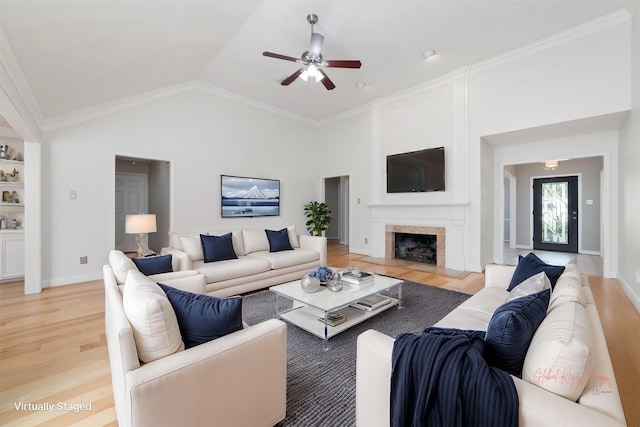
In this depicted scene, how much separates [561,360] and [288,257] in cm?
335

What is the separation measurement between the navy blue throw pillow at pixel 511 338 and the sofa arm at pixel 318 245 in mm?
3414

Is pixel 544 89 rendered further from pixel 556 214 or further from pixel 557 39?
pixel 556 214

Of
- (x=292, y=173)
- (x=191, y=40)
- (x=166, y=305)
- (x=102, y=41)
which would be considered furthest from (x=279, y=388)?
(x=292, y=173)

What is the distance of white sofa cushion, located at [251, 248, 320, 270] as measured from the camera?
384cm

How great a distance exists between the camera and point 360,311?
2.72 metres

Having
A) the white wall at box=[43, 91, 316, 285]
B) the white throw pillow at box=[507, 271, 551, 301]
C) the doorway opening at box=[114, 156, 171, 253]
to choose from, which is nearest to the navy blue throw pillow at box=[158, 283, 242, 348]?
the white throw pillow at box=[507, 271, 551, 301]

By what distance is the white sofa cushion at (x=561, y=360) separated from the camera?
84 cm

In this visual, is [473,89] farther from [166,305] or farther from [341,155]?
[166,305]

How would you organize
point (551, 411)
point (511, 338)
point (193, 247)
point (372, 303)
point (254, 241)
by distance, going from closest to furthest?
point (551, 411) < point (511, 338) < point (372, 303) < point (193, 247) < point (254, 241)

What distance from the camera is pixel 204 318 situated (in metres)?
1.30

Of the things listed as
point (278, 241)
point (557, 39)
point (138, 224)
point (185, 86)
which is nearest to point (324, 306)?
point (278, 241)

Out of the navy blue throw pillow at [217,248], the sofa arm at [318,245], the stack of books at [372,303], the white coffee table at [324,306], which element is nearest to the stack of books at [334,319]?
the white coffee table at [324,306]

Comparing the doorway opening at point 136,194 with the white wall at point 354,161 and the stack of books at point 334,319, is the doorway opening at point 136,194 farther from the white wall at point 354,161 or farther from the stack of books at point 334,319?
the stack of books at point 334,319

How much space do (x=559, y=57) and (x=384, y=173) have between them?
10.4ft
